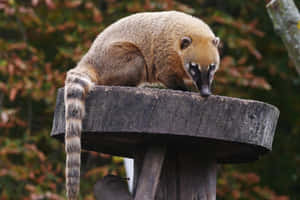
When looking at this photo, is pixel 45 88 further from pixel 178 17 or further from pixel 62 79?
pixel 178 17

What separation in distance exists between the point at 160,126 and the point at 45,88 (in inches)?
197

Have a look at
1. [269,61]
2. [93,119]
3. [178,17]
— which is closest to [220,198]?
[269,61]

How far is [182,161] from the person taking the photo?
3473 millimetres

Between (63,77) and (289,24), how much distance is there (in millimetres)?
4101

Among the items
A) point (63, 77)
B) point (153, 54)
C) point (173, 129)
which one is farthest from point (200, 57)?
point (63, 77)

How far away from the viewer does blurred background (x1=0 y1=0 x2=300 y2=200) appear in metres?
7.75

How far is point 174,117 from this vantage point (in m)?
3.09

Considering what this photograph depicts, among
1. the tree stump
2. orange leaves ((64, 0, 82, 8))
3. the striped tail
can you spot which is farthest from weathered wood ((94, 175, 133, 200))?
orange leaves ((64, 0, 82, 8))

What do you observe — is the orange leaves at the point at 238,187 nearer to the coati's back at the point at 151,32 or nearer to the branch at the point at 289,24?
the branch at the point at 289,24

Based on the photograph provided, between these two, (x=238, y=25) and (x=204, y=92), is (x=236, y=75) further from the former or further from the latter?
(x=204, y=92)

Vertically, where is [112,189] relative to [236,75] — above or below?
below

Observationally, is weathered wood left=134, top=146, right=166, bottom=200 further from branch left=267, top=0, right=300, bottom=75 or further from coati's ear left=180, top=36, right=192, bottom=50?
branch left=267, top=0, right=300, bottom=75

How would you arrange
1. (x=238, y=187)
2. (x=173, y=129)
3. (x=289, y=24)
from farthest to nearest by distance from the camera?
1. (x=238, y=187)
2. (x=289, y=24)
3. (x=173, y=129)

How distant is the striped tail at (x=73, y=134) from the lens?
3115 mm
